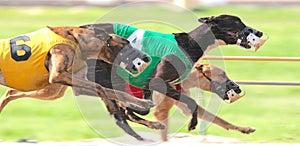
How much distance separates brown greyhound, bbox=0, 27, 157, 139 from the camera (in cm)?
580

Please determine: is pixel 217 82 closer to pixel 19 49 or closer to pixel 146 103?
pixel 146 103

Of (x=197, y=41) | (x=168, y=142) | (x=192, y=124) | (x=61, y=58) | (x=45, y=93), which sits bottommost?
(x=168, y=142)

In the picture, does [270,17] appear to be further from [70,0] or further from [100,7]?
[70,0]

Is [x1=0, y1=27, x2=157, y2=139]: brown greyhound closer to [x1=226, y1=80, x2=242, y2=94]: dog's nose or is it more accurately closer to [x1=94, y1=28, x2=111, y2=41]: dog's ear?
[x1=94, y1=28, x2=111, y2=41]: dog's ear

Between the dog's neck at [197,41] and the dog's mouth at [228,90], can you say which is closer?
the dog's neck at [197,41]

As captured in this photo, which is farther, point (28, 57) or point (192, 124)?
point (192, 124)

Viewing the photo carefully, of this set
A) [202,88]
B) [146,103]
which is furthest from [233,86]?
[146,103]

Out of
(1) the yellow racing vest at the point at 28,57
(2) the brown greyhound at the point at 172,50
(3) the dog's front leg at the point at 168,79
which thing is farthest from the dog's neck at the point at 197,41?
(1) the yellow racing vest at the point at 28,57

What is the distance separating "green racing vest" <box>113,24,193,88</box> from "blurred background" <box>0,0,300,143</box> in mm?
598

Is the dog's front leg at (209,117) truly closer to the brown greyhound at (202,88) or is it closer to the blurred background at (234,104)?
the brown greyhound at (202,88)

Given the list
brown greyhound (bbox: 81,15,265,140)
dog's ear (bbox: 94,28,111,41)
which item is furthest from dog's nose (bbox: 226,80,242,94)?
dog's ear (bbox: 94,28,111,41)

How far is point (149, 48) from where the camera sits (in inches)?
246

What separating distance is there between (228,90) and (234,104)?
282 cm

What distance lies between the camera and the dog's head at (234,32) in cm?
627
